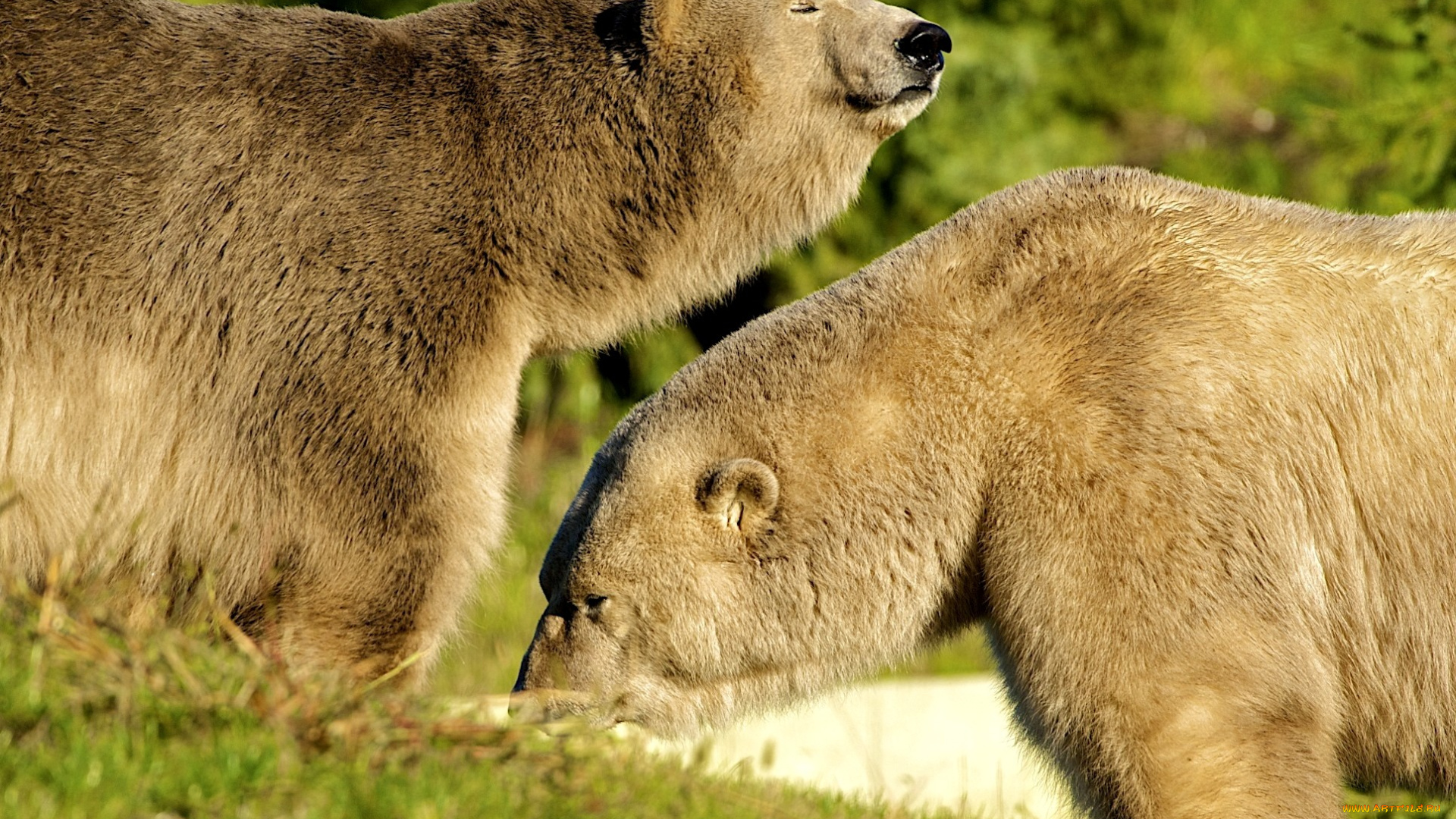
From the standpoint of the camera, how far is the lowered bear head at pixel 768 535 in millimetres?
4738

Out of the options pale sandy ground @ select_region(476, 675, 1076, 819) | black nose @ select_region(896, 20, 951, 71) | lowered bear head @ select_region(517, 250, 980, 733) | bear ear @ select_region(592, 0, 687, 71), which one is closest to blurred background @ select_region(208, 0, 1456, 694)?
pale sandy ground @ select_region(476, 675, 1076, 819)

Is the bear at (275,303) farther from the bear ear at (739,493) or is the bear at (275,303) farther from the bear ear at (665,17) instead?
the bear ear at (739,493)

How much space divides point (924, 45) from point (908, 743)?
14.1ft

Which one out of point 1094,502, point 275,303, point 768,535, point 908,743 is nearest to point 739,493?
point 768,535

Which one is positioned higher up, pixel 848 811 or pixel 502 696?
pixel 502 696

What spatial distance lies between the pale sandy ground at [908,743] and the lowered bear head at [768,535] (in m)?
3.21

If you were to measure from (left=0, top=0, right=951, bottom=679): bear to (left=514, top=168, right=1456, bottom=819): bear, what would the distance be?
54 cm

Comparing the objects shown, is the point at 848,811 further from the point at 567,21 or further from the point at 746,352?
the point at 567,21

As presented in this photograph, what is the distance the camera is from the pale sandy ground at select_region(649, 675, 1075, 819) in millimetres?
8297

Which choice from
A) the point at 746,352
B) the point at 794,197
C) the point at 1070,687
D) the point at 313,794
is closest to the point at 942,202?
the point at 794,197

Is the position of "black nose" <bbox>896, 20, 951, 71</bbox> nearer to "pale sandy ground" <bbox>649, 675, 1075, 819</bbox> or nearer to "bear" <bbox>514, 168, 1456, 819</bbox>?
"bear" <bbox>514, 168, 1456, 819</bbox>

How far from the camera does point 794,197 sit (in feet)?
19.0

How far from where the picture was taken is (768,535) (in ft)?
15.8

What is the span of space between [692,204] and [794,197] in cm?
43
